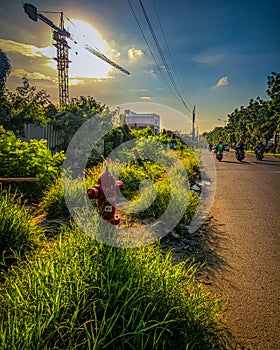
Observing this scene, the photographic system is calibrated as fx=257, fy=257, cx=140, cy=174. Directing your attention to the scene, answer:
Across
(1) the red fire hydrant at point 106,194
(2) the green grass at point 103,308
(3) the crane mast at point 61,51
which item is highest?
(3) the crane mast at point 61,51

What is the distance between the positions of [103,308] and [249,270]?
202 cm

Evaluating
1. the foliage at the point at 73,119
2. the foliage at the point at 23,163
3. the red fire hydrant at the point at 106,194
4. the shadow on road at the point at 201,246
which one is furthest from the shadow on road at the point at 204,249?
the foliage at the point at 73,119

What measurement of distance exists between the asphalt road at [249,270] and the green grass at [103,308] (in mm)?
343

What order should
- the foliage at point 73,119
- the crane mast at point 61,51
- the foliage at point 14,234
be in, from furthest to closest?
the crane mast at point 61,51
the foliage at point 73,119
the foliage at point 14,234

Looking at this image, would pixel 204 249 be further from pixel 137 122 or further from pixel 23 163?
pixel 137 122

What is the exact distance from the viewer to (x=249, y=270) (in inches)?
120

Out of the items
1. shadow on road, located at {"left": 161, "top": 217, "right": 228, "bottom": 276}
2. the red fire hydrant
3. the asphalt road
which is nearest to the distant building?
the asphalt road

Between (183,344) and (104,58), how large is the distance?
63334 millimetres

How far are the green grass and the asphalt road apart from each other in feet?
1.12

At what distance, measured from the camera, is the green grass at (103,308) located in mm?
1479

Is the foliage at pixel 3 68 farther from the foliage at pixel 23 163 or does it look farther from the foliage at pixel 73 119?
the foliage at pixel 23 163

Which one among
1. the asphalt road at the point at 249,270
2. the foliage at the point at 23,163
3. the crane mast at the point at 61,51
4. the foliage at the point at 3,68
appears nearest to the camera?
the asphalt road at the point at 249,270

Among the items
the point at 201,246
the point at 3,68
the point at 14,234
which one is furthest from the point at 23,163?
the point at 3,68

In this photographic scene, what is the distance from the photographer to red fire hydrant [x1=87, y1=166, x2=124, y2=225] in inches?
116
